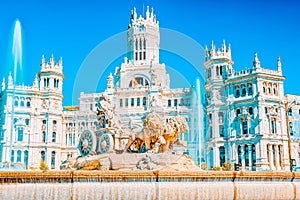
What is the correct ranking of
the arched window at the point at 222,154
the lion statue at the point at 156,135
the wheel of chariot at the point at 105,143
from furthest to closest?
1. the arched window at the point at 222,154
2. the wheel of chariot at the point at 105,143
3. the lion statue at the point at 156,135

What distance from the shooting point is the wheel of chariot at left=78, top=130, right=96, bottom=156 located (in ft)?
66.9

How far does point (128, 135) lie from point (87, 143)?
223 centimetres

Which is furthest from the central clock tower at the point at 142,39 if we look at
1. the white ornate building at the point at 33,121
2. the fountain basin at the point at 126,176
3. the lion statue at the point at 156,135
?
the fountain basin at the point at 126,176

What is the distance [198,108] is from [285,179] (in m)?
50.8

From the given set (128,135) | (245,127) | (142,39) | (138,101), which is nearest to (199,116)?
(245,127)

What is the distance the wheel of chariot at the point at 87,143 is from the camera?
2039cm

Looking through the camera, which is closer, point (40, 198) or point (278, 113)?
point (40, 198)

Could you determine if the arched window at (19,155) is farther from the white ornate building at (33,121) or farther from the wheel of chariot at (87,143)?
the wheel of chariot at (87,143)

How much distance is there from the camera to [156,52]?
82625 mm

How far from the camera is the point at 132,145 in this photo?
65.5 feet

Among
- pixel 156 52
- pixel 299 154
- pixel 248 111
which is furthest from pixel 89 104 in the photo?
pixel 299 154

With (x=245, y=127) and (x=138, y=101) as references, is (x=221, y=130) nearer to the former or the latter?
(x=245, y=127)

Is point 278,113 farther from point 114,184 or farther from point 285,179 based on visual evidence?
point 114,184

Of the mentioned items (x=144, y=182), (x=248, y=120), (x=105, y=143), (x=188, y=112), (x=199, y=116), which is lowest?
(x=144, y=182)
